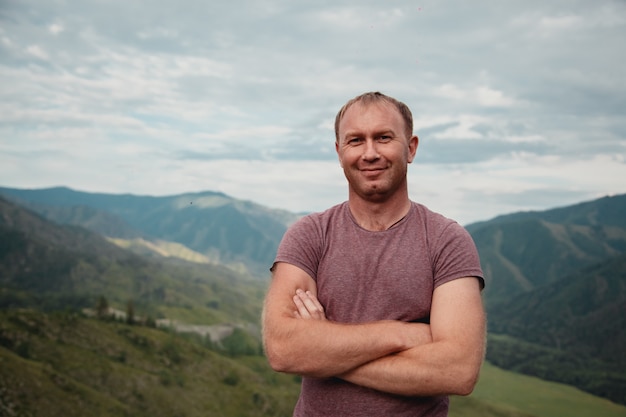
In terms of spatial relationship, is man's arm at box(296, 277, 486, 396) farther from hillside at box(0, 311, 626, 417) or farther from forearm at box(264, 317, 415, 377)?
hillside at box(0, 311, 626, 417)

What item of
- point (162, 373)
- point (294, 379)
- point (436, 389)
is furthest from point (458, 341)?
point (294, 379)

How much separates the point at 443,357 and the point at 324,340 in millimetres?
1156

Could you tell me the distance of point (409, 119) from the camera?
5711 millimetres

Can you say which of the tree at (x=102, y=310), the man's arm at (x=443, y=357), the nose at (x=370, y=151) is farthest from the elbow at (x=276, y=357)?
the tree at (x=102, y=310)

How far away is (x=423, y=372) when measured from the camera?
5.07 meters

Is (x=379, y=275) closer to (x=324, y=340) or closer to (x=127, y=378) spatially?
(x=324, y=340)

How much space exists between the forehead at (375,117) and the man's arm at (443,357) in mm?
1720

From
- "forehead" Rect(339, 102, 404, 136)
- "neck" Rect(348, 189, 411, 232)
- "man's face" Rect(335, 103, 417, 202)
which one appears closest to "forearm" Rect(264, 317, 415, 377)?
"neck" Rect(348, 189, 411, 232)

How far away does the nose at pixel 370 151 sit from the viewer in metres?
5.46

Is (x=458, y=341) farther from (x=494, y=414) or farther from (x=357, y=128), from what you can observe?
(x=494, y=414)

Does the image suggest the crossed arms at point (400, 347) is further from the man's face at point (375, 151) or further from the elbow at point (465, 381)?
the man's face at point (375, 151)

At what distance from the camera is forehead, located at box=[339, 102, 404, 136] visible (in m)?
5.51

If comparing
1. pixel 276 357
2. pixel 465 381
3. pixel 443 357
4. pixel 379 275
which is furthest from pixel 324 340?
pixel 465 381

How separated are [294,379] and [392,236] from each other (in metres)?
182
